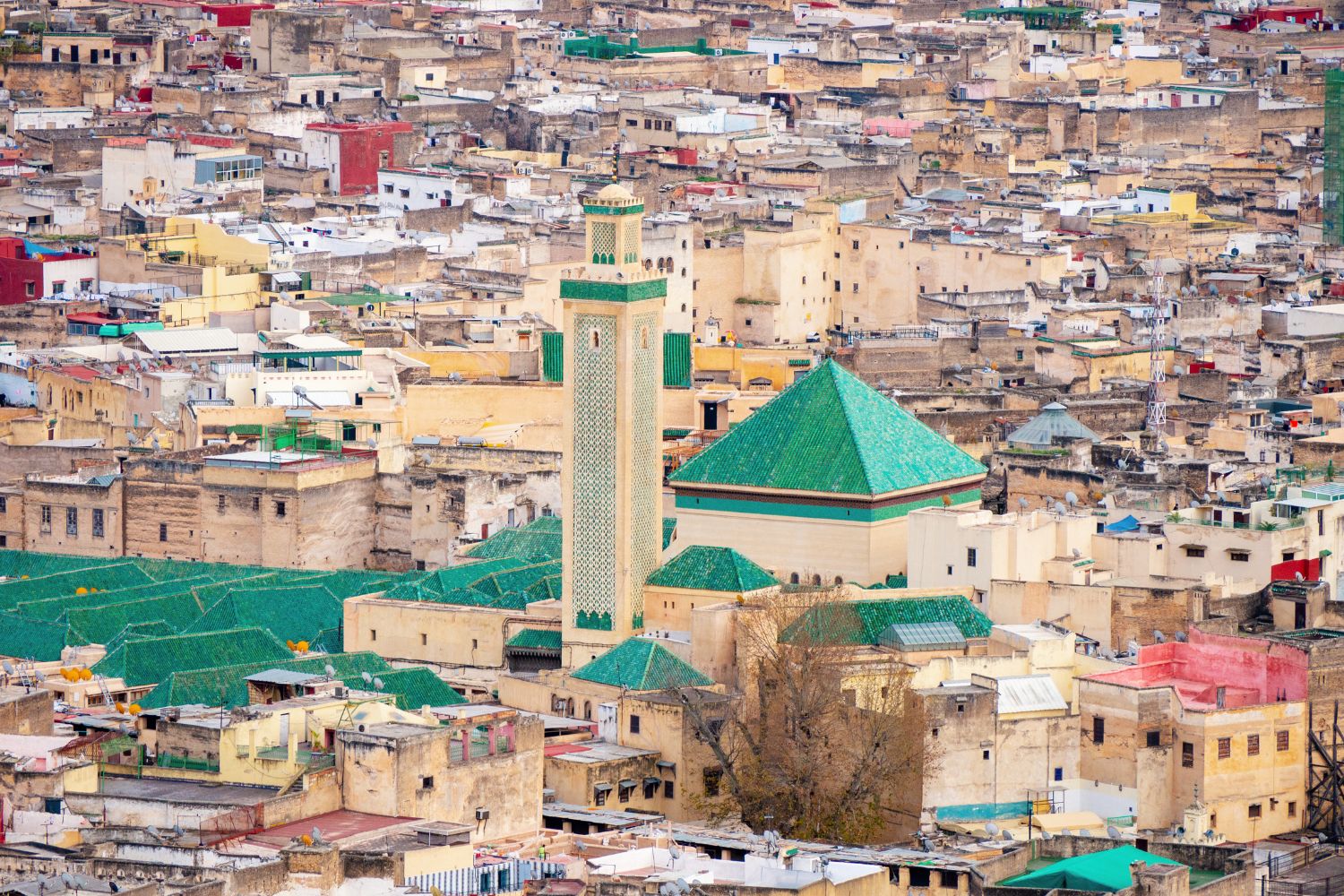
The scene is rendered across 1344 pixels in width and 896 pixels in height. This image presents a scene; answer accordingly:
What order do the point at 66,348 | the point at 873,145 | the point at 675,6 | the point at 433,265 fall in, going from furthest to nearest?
the point at 675,6, the point at 873,145, the point at 433,265, the point at 66,348

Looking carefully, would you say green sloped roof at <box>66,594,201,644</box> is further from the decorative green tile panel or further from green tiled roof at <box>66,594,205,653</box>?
the decorative green tile panel

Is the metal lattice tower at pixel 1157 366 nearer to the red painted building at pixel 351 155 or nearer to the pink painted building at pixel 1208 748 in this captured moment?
the pink painted building at pixel 1208 748

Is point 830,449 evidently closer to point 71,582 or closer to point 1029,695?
point 1029,695

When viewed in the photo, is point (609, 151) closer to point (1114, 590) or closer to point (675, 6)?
point (675, 6)

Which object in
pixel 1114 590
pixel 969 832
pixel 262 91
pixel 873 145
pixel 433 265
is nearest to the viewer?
pixel 969 832

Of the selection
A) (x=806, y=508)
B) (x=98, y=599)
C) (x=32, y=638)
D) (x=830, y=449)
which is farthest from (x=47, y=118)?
(x=806, y=508)

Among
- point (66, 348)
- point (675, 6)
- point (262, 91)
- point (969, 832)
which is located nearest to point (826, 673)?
point (969, 832)

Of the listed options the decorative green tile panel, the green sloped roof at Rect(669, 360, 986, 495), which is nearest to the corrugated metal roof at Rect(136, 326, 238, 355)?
the green sloped roof at Rect(669, 360, 986, 495)
